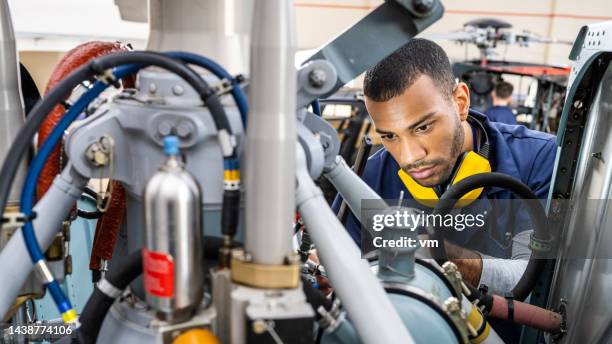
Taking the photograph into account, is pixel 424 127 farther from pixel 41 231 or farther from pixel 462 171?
pixel 41 231

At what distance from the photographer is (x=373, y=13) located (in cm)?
89

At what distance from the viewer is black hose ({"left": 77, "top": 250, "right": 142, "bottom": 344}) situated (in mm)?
780

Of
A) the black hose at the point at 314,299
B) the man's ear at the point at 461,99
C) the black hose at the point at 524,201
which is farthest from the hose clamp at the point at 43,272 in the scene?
the man's ear at the point at 461,99

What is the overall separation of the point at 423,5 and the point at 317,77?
0.71 feet

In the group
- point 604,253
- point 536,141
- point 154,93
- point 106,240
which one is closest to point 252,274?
point 154,93

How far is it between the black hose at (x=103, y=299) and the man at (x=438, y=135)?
99cm

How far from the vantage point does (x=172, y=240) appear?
649 millimetres

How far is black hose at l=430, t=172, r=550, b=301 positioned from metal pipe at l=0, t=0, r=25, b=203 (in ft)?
3.05

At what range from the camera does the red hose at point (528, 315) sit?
1.19 m

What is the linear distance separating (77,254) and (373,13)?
4.22 feet

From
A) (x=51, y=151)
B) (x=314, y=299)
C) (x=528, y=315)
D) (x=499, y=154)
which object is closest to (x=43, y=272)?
(x=51, y=151)

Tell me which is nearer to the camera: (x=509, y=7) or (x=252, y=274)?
(x=252, y=274)

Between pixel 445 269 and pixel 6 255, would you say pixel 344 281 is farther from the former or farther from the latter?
pixel 6 255

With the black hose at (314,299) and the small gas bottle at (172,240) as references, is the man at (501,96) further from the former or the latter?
the small gas bottle at (172,240)
